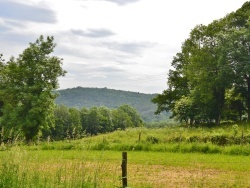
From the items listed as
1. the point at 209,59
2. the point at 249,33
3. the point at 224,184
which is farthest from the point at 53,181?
the point at 209,59

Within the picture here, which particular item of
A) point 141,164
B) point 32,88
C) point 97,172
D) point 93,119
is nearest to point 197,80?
point 32,88

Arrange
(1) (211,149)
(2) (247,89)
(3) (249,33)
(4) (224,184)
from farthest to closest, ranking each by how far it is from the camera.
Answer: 1. (2) (247,89)
2. (3) (249,33)
3. (1) (211,149)
4. (4) (224,184)

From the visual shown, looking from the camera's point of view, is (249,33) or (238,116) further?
(238,116)

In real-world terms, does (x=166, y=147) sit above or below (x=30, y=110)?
below

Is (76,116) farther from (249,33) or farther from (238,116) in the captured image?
(249,33)

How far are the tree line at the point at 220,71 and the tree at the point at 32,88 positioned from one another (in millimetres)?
19458

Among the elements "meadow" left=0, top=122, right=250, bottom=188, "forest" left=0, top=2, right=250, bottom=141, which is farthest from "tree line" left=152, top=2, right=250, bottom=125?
"meadow" left=0, top=122, right=250, bottom=188

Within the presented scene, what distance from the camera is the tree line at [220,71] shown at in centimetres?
4306

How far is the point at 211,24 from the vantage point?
50.4 meters

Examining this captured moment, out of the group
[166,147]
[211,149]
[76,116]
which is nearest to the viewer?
[211,149]

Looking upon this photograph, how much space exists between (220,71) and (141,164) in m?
27.1

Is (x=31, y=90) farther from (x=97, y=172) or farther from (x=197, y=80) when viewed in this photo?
(x=97, y=172)

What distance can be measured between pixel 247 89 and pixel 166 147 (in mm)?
23295

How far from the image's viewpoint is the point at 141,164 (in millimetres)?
20188
